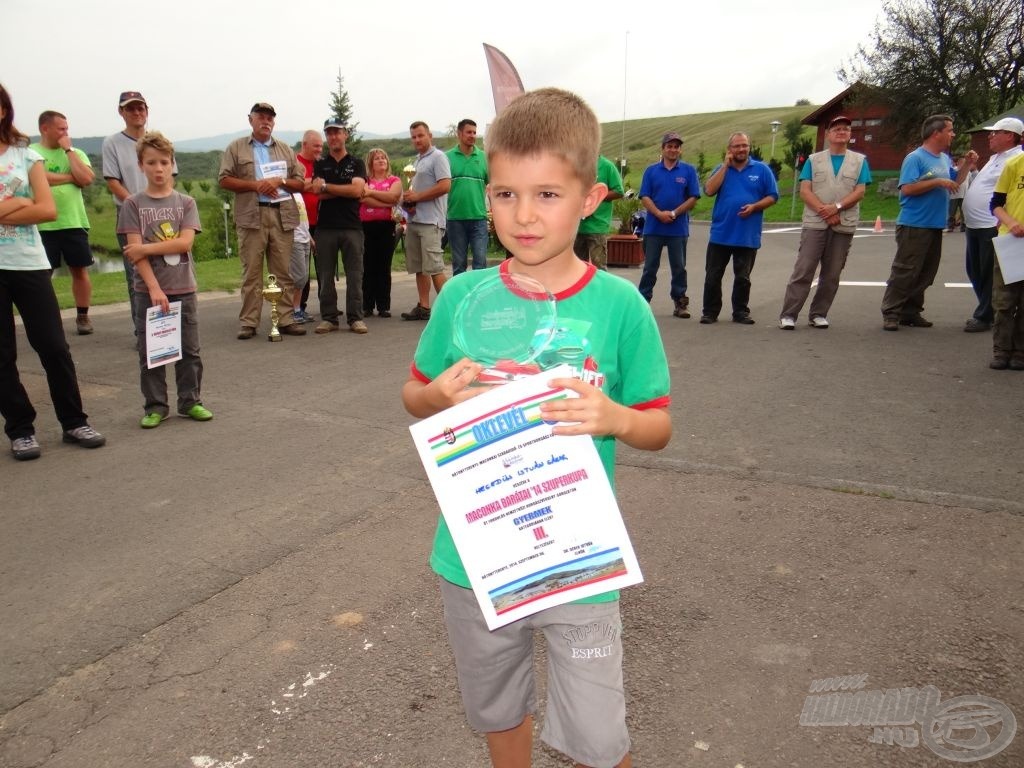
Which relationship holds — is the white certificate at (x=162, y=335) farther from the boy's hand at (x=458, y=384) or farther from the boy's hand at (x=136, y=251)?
the boy's hand at (x=458, y=384)

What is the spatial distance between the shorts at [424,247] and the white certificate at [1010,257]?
5797 millimetres

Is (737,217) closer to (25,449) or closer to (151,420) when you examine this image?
(151,420)

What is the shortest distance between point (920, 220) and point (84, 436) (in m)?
8.12

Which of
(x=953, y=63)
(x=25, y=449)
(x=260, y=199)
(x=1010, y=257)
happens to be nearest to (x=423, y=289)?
(x=260, y=199)

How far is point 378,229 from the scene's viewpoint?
9.71m

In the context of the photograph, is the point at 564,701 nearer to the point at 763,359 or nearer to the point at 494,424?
the point at 494,424

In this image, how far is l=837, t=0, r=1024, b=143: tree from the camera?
1672 inches

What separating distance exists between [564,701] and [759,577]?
1794 millimetres

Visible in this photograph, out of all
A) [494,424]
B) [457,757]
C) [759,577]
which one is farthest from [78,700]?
[759,577]

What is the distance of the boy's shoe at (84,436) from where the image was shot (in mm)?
5000

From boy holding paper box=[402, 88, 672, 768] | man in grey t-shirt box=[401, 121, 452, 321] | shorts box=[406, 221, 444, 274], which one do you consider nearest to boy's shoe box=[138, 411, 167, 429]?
boy holding paper box=[402, 88, 672, 768]

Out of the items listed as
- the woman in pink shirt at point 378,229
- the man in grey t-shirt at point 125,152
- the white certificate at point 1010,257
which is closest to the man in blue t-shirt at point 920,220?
the white certificate at point 1010,257

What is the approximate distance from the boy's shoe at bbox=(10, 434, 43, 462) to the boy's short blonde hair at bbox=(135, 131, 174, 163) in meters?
2.03

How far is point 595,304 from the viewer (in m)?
1.76
